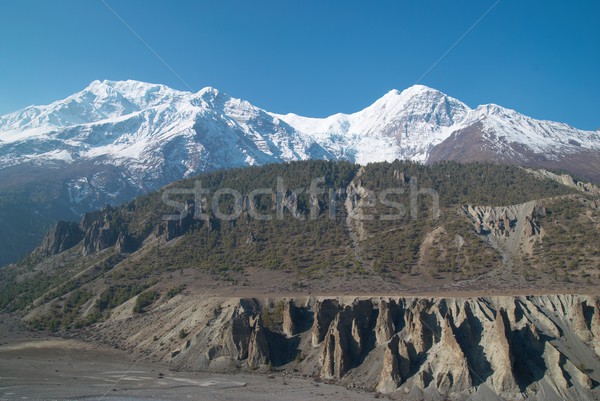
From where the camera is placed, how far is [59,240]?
194875 mm

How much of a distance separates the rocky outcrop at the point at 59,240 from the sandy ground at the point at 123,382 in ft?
320

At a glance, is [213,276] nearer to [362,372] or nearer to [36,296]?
[36,296]

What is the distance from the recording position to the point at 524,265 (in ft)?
384

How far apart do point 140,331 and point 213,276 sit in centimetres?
3026

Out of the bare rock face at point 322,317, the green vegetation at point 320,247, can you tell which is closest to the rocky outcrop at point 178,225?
the green vegetation at point 320,247

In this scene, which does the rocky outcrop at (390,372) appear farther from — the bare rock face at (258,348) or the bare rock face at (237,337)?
the bare rock face at (237,337)

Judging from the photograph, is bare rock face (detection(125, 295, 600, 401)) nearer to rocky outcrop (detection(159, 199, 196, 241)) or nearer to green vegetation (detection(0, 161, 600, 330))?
green vegetation (detection(0, 161, 600, 330))

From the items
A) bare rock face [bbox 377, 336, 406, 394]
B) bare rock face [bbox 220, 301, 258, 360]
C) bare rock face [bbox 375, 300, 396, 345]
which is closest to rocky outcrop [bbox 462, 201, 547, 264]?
→ bare rock face [bbox 375, 300, 396, 345]

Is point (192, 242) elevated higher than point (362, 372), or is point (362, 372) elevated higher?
point (192, 242)

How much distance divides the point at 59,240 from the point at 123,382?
131 metres

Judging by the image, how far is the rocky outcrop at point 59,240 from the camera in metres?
193

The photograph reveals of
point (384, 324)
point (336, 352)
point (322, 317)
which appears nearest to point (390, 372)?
point (336, 352)

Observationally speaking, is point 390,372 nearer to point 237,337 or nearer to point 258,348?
point 258,348

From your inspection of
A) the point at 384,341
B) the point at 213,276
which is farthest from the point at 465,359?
the point at 213,276
